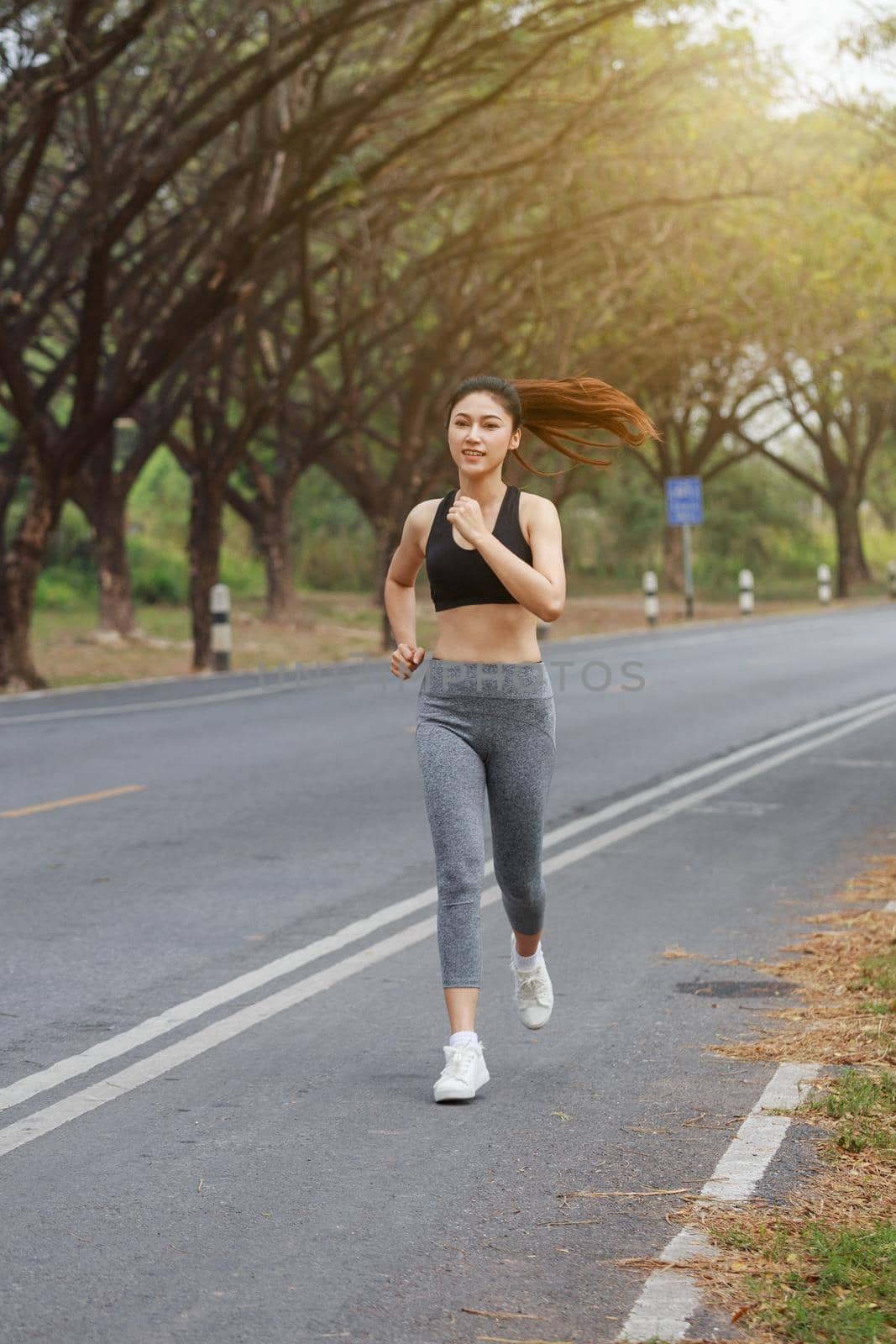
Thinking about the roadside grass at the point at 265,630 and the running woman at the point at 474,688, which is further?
the roadside grass at the point at 265,630

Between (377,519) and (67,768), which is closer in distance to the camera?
(67,768)

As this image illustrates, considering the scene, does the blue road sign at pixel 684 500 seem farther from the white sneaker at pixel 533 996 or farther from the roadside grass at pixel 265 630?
the white sneaker at pixel 533 996

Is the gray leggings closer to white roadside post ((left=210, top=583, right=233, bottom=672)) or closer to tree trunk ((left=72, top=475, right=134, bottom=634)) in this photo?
white roadside post ((left=210, top=583, right=233, bottom=672))

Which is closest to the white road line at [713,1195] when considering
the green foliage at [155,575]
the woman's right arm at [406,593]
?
the woman's right arm at [406,593]

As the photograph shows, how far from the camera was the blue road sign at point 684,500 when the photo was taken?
141ft

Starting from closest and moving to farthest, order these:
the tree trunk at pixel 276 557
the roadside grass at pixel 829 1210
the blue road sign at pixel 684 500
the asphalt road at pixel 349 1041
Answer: the roadside grass at pixel 829 1210 < the asphalt road at pixel 349 1041 < the tree trunk at pixel 276 557 < the blue road sign at pixel 684 500

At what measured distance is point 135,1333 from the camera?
380cm

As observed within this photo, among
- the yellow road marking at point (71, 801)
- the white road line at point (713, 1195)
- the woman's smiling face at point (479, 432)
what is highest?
the woman's smiling face at point (479, 432)

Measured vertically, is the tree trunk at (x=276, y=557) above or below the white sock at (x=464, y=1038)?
above

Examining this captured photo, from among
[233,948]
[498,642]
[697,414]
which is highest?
[697,414]

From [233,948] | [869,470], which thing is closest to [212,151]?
[233,948]

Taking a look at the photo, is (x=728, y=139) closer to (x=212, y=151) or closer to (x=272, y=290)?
(x=212, y=151)

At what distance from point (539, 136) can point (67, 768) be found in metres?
15.4

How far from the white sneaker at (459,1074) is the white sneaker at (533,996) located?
502mm
